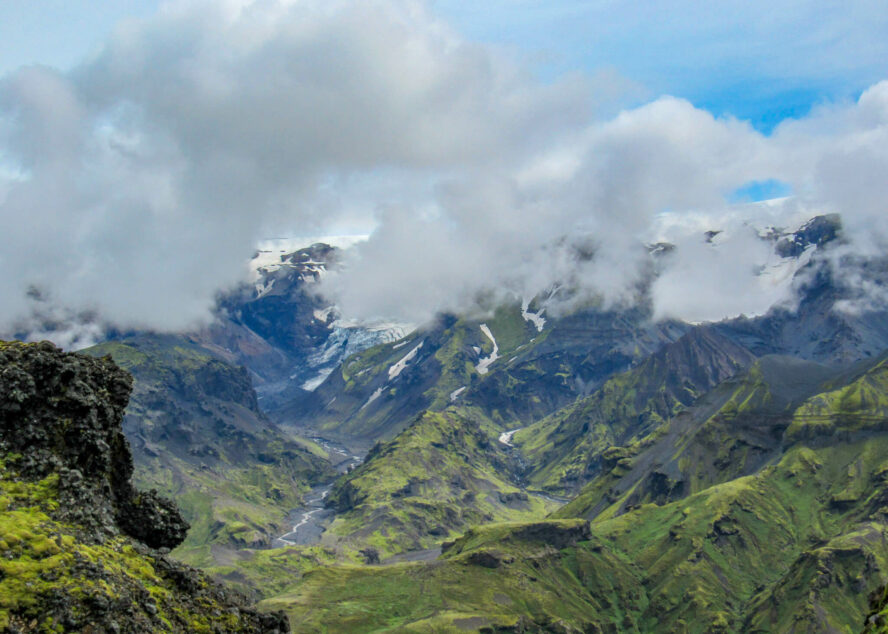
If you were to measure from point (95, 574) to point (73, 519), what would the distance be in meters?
11.5

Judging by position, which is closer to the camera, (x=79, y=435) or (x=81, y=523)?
(x=81, y=523)

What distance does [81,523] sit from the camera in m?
102

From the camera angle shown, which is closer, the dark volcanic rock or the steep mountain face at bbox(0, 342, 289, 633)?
the steep mountain face at bbox(0, 342, 289, 633)

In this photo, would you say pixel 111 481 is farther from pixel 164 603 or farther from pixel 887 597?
pixel 887 597

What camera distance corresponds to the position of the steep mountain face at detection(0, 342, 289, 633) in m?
87.8

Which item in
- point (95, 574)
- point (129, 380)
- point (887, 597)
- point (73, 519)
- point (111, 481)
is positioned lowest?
point (887, 597)

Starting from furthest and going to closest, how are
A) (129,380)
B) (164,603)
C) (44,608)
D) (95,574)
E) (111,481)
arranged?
1. (129,380)
2. (111,481)
3. (164,603)
4. (95,574)
5. (44,608)

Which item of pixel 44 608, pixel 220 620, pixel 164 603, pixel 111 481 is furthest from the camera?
pixel 111 481

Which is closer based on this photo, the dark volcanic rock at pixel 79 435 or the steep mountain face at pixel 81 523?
the steep mountain face at pixel 81 523

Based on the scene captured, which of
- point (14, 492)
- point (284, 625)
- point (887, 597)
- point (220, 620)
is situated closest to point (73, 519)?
point (14, 492)

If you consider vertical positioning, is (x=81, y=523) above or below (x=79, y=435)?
below

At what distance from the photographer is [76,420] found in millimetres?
A: 110062

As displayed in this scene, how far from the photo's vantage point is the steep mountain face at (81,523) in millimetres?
87812

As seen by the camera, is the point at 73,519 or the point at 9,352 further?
the point at 9,352
